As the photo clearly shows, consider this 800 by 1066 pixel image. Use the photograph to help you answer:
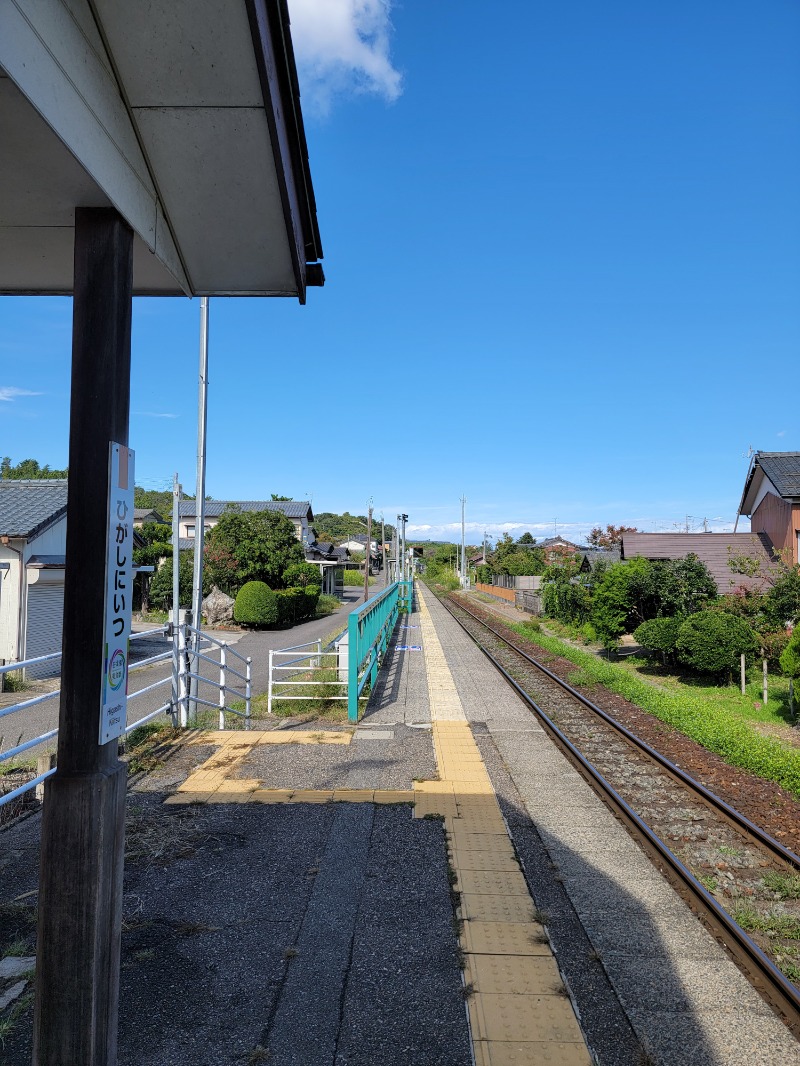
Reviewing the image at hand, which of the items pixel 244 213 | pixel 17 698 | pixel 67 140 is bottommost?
pixel 17 698

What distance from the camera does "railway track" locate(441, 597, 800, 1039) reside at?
13.0ft

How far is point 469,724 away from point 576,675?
6.03m

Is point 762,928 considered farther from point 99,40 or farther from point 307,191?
point 99,40

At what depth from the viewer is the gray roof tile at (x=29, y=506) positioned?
1566 cm

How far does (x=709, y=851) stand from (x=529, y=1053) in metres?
3.46

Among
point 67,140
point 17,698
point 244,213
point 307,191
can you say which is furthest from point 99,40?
point 17,698

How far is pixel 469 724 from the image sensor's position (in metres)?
10.1

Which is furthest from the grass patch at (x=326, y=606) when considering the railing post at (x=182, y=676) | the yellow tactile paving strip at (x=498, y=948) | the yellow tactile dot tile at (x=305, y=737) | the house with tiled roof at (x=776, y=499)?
the yellow tactile paving strip at (x=498, y=948)

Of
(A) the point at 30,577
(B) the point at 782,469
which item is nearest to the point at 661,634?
(B) the point at 782,469

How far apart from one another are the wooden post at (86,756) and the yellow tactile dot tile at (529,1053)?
1.49 metres

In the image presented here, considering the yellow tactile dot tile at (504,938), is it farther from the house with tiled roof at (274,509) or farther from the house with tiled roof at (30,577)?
the house with tiled roof at (274,509)

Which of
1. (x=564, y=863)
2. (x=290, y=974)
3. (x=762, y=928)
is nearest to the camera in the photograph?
(x=290, y=974)

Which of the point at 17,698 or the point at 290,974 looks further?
the point at 17,698

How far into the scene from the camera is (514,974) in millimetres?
3479
